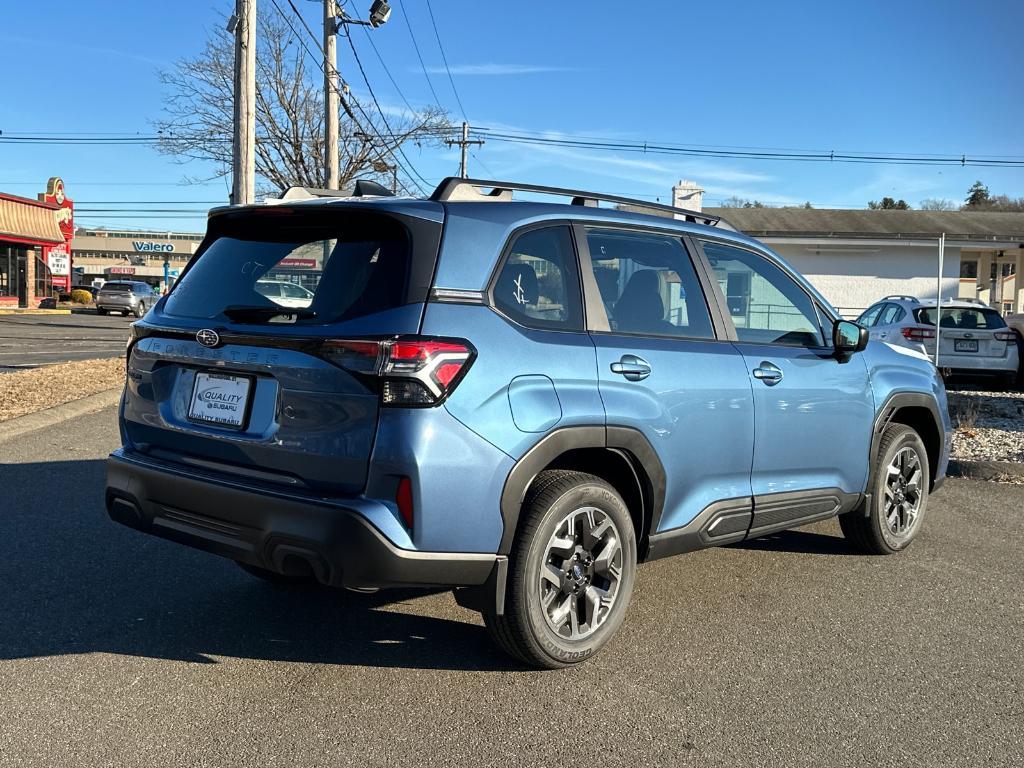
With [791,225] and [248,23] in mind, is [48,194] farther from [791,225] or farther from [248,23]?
[248,23]

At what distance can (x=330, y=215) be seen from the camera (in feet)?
12.2

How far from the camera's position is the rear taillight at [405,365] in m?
3.28

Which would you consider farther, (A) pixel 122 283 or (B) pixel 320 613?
(A) pixel 122 283

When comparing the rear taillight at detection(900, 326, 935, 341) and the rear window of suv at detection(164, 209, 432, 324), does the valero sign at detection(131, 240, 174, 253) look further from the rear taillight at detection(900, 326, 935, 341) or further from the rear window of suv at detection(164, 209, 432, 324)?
the rear window of suv at detection(164, 209, 432, 324)

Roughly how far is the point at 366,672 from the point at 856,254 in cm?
2927

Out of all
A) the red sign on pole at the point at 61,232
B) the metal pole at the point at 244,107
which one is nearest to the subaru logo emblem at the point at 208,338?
the metal pole at the point at 244,107

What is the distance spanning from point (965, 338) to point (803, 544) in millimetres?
10703

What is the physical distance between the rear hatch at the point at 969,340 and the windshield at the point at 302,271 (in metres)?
13.4

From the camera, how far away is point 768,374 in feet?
15.2

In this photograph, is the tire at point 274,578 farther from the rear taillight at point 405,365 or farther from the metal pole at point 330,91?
the metal pole at point 330,91

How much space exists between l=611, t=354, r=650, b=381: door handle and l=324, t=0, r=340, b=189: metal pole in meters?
17.3

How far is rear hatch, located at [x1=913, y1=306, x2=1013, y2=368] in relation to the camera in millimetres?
15086

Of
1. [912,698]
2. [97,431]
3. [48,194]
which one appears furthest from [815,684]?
[48,194]

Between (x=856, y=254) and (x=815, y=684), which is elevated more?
(x=856, y=254)
